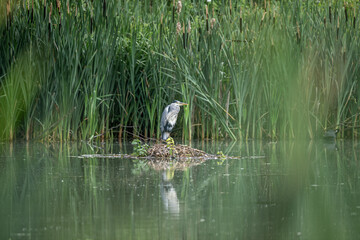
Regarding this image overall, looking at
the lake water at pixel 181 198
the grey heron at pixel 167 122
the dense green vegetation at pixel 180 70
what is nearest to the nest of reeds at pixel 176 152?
the lake water at pixel 181 198

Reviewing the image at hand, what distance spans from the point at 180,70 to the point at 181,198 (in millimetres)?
4609

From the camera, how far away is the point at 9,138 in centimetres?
878

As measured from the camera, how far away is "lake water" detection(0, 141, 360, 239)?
3260mm

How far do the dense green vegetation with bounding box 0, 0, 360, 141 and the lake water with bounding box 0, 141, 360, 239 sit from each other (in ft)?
6.11

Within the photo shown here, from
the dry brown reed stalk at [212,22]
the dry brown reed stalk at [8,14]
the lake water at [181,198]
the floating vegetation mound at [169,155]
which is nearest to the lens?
the lake water at [181,198]

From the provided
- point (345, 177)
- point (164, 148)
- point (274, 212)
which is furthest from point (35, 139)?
point (274, 212)

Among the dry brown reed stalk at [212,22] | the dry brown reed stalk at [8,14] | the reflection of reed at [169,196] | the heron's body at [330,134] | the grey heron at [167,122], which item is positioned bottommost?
the heron's body at [330,134]

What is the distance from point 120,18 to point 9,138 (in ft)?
6.73

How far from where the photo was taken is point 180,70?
342 inches

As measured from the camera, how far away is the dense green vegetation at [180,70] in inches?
340

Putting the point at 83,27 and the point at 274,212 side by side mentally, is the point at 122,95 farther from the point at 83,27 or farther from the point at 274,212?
the point at 274,212

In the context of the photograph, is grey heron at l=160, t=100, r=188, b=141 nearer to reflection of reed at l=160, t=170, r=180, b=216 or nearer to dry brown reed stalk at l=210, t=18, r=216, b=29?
dry brown reed stalk at l=210, t=18, r=216, b=29

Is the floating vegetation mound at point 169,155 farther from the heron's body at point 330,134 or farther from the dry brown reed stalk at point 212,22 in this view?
the heron's body at point 330,134

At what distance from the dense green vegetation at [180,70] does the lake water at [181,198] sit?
1.86m
